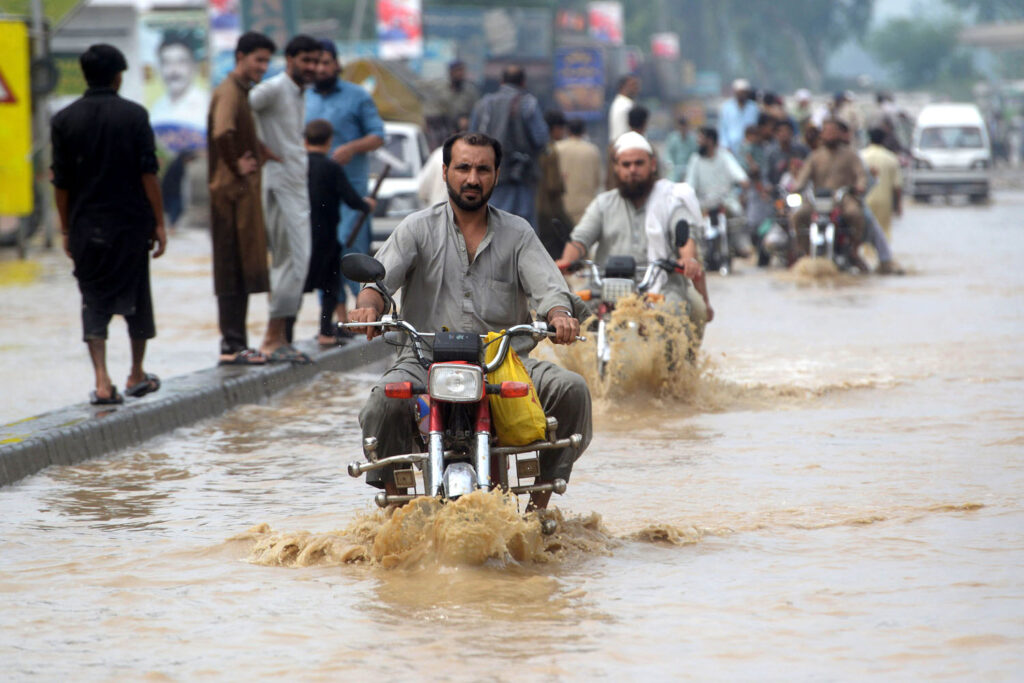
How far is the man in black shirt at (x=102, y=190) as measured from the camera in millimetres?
8742

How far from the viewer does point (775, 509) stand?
673cm

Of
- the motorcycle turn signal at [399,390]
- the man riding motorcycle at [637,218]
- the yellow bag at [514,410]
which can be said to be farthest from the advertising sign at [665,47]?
the motorcycle turn signal at [399,390]

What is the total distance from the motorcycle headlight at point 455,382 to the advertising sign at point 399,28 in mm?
40823

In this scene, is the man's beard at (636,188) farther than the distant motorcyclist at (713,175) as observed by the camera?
No

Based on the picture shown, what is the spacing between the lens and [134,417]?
857cm

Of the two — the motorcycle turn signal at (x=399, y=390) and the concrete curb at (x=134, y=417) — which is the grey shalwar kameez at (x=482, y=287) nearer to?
the motorcycle turn signal at (x=399, y=390)

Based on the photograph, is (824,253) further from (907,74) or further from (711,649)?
(907,74)

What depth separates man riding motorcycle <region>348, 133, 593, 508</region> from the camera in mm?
5844

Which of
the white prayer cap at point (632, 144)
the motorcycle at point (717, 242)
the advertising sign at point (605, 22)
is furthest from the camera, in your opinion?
the advertising sign at point (605, 22)

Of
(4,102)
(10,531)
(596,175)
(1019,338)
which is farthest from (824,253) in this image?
(10,531)

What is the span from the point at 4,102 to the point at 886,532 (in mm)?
16497

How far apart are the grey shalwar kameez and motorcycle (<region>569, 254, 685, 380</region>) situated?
3.08 metres

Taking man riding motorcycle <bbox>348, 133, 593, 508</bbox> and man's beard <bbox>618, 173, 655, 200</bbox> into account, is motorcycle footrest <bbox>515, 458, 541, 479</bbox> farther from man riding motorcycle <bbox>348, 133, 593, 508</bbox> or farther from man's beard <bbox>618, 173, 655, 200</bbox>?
man's beard <bbox>618, 173, 655, 200</bbox>

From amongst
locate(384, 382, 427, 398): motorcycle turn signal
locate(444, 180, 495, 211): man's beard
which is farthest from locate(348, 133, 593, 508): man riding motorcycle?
locate(384, 382, 427, 398): motorcycle turn signal
